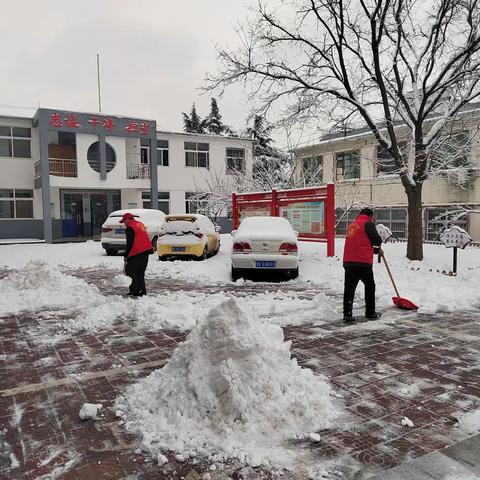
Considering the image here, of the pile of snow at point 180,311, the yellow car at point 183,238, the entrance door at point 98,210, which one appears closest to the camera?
the pile of snow at point 180,311

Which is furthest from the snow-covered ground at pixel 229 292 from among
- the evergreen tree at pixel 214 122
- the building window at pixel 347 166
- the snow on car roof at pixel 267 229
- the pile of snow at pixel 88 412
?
the evergreen tree at pixel 214 122

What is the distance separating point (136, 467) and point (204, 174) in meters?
26.9

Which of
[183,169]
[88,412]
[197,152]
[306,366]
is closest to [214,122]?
[197,152]

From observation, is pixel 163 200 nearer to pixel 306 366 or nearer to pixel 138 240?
pixel 138 240

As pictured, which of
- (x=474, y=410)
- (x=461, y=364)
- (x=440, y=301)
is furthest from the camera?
(x=440, y=301)

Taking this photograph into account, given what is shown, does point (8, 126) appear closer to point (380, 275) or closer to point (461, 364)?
point (380, 275)

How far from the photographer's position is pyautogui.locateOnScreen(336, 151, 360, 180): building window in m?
28.0

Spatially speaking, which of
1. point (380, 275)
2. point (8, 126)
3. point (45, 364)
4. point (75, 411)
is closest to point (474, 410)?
point (75, 411)

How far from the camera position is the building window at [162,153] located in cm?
2762

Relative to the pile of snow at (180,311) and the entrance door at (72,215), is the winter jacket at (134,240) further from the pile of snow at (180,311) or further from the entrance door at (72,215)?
the entrance door at (72,215)

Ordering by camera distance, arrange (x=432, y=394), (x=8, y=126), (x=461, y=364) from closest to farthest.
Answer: (x=432, y=394), (x=461, y=364), (x=8, y=126)

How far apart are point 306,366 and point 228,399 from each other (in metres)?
1.57

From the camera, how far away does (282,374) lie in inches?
142

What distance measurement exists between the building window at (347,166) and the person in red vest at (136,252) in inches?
868
